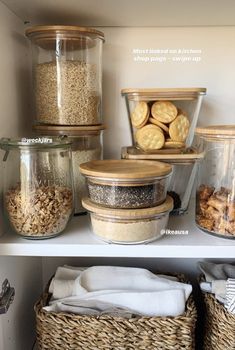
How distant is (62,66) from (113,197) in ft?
0.91

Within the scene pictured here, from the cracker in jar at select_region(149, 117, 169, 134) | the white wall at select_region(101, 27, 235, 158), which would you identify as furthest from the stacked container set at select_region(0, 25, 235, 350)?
the white wall at select_region(101, 27, 235, 158)

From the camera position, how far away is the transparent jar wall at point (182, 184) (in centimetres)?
68

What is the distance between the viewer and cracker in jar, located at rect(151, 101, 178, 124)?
63 cm

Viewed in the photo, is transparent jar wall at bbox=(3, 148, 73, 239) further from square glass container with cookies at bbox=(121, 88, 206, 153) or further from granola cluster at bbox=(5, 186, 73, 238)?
square glass container with cookies at bbox=(121, 88, 206, 153)

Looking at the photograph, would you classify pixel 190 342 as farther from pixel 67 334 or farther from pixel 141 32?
pixel 141 32

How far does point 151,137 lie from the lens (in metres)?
0.64

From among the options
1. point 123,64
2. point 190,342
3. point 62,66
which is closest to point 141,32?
point 123,64

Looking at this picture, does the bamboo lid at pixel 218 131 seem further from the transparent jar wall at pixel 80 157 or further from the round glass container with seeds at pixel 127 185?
the transparent jar wall at pixel 80 157

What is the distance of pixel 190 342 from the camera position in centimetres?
63

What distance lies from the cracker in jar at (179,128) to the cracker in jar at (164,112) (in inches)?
0.4

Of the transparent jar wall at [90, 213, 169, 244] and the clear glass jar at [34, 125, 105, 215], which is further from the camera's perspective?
the clear glass jar at [34, 125, 105, 215]

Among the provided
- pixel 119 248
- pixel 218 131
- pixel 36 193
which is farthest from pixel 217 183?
pixel 36 193

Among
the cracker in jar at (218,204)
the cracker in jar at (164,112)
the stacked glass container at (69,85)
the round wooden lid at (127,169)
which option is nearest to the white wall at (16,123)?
the stacked glass container at (69,85)

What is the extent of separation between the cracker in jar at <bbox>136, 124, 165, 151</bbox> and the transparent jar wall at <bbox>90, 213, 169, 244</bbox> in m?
0.15
